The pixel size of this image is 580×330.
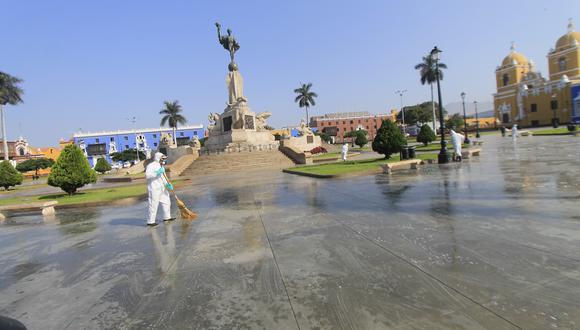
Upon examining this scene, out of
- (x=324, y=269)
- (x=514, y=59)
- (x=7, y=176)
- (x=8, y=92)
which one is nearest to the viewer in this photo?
(x=324, y=269)

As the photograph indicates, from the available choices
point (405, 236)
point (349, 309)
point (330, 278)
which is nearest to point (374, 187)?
point (405, 236)

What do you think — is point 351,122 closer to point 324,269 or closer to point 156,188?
point 156,188

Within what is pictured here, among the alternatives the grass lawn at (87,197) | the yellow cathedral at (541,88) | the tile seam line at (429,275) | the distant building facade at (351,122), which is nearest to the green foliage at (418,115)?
the yellow cathedral at (541,88)

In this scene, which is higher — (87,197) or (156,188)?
(156,188)

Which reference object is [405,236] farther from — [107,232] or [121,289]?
[107,232]

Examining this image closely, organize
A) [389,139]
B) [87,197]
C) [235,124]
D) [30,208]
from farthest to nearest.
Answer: [235,124]
[389,139]
[87,197]
[30,208]

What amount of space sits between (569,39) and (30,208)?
84.8m

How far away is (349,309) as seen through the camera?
2848mm

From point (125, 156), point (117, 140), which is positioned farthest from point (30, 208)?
point (117, 140)

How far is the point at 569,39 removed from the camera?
62094 mm

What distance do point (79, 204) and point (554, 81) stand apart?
3007 inches

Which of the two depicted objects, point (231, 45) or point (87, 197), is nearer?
point (87, 197)

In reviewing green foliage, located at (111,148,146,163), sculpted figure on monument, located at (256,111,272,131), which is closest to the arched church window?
sculpted figure on monument, located at (256,111,272,131)

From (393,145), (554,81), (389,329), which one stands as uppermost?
(554,81)
